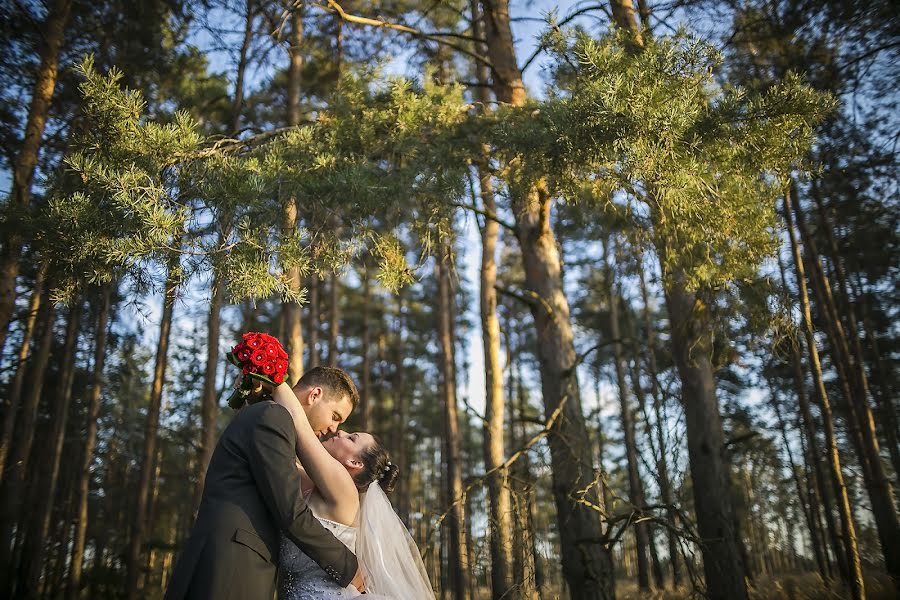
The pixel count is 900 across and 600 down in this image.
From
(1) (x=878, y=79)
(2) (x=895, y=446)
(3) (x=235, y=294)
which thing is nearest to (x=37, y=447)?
Result: (3) (x=235, y=294)

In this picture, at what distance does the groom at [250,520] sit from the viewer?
246 centimetres

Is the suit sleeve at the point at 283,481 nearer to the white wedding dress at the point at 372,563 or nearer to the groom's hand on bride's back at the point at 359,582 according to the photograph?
the white wedding dress at the point at 372,563

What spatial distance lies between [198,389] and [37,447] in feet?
14.2

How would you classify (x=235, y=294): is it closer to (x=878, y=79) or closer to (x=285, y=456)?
(x=285, y=456)

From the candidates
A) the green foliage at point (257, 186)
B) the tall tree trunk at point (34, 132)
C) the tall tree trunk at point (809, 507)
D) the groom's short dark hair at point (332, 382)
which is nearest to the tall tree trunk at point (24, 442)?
the tall tree trunk at point (34, 132)

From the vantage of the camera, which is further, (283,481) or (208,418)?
(208,418)

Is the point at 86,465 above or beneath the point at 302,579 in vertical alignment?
above

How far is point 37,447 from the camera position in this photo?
15.2 metres

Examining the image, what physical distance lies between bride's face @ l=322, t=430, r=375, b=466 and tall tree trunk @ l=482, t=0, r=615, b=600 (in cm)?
242

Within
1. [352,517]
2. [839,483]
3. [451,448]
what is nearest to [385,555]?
[352,517]

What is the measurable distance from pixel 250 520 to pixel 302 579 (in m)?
0.55

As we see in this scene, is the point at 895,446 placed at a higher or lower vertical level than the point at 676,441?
higher

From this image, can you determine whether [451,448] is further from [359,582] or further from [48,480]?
[359,582]

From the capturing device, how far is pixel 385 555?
320 cm
